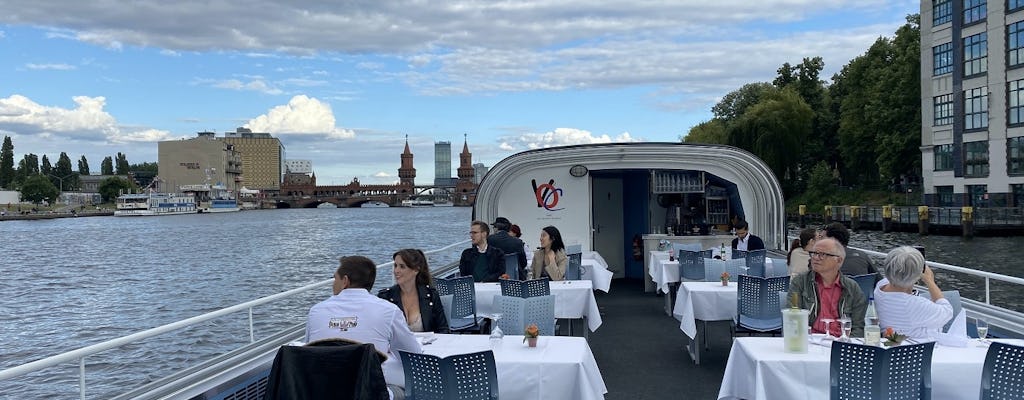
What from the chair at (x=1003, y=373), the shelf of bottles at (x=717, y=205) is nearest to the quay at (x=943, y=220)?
the shelf of bottles at (x=717, y=205)

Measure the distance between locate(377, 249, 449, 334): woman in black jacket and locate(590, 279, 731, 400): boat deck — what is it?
1763mm

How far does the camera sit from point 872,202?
2039 inches

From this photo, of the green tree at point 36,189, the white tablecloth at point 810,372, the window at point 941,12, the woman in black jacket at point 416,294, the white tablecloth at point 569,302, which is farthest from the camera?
the green tree at point 36,189

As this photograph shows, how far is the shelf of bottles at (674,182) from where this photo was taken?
14.0 m

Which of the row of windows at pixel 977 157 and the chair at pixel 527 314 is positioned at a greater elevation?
the row of windows at pixel 977 157

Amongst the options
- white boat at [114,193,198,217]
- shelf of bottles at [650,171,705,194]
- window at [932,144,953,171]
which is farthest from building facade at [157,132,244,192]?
shelf of bottles at [650,171,705,194]

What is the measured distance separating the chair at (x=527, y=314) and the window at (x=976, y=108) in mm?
41314

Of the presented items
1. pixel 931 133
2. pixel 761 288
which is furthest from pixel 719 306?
pixel 931 133

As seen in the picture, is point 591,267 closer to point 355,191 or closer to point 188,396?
point 188,396

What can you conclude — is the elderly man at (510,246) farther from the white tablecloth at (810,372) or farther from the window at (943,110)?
the window at (943,110)

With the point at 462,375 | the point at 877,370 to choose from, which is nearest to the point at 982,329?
the point at 877,370

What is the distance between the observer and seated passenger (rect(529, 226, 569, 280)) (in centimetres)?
870

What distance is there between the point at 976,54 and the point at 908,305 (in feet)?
138

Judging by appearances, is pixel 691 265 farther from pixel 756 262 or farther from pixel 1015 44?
pixel 1015 44
